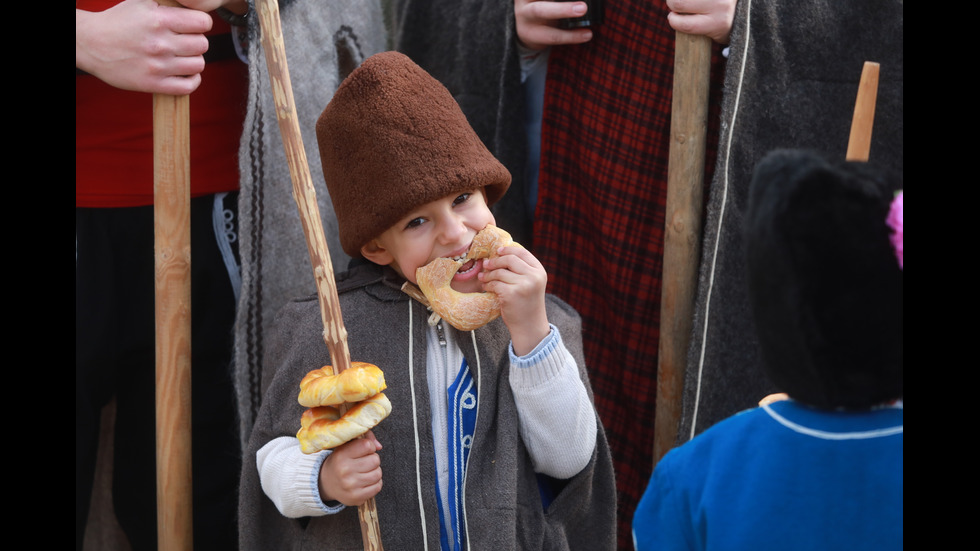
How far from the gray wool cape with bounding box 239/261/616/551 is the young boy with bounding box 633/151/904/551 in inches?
17.3

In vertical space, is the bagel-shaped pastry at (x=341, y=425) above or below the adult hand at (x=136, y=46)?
Answer: below

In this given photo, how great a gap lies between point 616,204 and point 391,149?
74 cm

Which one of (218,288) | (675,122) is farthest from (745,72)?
(218,288)

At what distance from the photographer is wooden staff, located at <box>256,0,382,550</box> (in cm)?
132

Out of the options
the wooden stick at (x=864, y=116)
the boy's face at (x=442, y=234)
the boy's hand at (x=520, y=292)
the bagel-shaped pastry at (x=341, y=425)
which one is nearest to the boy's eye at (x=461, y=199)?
the boy's face at (x=442, y=234)

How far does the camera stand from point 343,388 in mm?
1264

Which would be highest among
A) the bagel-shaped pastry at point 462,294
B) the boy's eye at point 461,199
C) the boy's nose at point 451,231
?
the boy's eye at point 461,199

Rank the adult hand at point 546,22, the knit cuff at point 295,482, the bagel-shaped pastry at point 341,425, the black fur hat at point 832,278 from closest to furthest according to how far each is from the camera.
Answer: the black fur hat at point 832,278 < the bagel-shaped pastry at point 341,425 < the knit cuff at point 295,482 < the adult hand at point 546,22

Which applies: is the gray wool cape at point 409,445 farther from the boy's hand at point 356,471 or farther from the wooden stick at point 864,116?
the wooden stick at point 864,116

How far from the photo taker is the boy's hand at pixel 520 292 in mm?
1420

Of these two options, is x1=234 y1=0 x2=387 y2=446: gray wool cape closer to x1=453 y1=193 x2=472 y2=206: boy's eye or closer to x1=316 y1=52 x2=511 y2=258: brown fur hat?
x1=316 y1=52 x2=511 y2=258: brown fur hat

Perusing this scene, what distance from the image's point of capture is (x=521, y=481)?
1.52 m

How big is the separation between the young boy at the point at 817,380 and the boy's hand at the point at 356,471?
0.49 metres

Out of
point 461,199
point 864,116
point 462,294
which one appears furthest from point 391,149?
point 864,116
